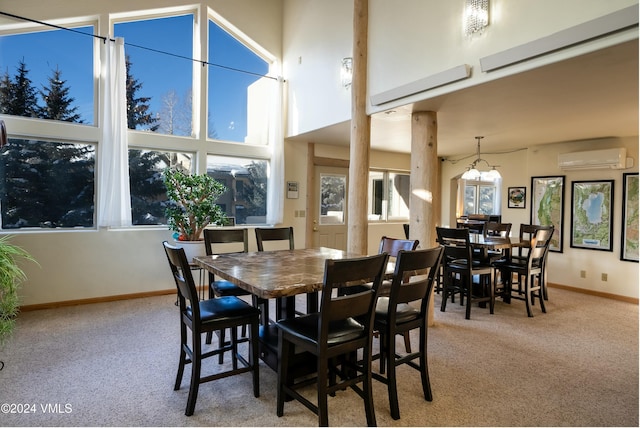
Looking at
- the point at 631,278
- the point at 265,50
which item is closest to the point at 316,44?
the point at 265,50

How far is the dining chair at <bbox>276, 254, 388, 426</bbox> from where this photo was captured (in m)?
1.78

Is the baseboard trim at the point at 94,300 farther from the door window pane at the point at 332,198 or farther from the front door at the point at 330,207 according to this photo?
the door window pane at the point at 332,198

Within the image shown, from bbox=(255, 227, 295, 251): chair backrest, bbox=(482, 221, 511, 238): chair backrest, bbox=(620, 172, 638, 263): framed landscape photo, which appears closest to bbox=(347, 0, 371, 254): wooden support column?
bbox=(255, 227, 295, 251): chair backrest

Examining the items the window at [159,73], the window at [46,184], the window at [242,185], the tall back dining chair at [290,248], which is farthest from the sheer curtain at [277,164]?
the window at [46,184]

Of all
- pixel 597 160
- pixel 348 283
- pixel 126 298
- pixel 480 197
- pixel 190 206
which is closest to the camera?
pixel 348 283

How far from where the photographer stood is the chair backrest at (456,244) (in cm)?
407

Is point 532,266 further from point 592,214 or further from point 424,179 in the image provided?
point 424,179

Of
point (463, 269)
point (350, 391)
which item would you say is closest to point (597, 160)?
point (463, 269)

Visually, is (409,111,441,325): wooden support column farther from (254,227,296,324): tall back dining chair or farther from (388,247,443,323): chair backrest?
(388,247,443,323): chair backrest

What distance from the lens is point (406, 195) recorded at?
7523 mm

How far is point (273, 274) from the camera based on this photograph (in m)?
2.19

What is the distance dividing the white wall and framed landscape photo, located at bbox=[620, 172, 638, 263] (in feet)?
0.18

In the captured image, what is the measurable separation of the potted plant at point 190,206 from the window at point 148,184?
14.6 inches

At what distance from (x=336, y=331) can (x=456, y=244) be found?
2853 millimetres
